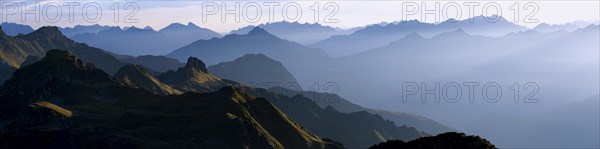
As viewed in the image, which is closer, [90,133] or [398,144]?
[398,144]

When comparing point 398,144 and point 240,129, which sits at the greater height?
point 398,144

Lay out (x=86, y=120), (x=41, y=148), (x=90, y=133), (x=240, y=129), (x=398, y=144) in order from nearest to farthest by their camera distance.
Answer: (x=398, y=144), (x=41, y=148), (x=90, y=133), (x=86, y=120), (x=240, y=129)

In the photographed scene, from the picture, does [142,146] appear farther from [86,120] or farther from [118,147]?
[86,120]

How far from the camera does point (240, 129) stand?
19175cm

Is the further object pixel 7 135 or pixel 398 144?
pixel 7 135

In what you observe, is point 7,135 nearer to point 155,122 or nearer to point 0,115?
point 0,115

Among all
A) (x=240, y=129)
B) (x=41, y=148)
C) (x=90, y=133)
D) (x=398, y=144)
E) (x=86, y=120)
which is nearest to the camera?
(x=398, y=144)

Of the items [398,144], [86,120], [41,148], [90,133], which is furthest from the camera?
[86,120]

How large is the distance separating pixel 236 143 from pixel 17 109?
245ft

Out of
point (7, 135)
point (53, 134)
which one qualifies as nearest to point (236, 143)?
point (53, 134)

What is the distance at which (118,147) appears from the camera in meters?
158

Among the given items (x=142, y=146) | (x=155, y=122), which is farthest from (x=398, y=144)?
(x=155, y=122)

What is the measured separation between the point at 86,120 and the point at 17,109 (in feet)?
88.2

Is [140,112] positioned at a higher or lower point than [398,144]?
lower
